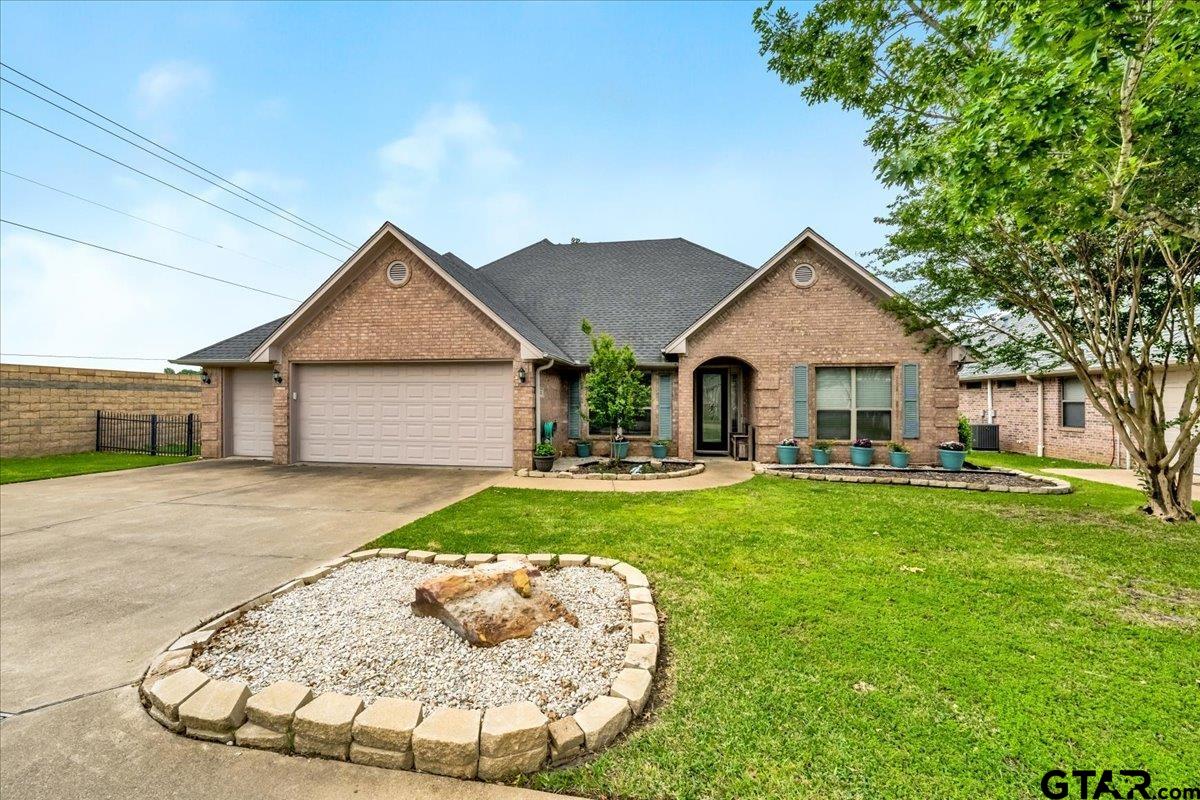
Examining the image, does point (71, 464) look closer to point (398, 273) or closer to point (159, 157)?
point (398, 273)

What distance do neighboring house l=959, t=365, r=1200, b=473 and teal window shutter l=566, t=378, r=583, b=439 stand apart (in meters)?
10.8

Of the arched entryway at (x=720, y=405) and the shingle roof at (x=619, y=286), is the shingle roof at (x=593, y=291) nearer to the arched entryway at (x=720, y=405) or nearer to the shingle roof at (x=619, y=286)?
the shingle roof at (x=619, y=286)

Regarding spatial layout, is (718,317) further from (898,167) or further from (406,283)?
(406,283)

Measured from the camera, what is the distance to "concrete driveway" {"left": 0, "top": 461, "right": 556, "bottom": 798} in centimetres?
220

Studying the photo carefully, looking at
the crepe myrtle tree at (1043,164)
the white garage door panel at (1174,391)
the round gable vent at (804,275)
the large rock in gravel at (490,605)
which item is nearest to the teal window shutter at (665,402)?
the round gable vent at (804,275)

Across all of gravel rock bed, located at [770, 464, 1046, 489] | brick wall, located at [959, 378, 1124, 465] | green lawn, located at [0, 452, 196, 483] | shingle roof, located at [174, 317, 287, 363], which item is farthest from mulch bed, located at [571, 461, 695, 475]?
green lawn, located at [0, 452, 196, 483]

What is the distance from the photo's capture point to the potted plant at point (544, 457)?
10922mm

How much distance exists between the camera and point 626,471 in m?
10.8

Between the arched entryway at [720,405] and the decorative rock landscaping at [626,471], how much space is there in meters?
2.28

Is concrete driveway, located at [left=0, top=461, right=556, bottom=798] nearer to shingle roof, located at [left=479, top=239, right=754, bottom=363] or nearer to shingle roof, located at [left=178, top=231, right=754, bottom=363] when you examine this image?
shingle roof, located at [left=178, top=231, right=754, bottom=363]

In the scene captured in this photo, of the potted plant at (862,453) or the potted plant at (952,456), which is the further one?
the potted plant at (862,453)

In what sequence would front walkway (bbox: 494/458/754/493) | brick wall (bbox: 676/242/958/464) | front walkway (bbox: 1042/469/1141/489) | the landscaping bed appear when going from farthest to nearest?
brick wall (bbox: 676/242/958/464) → front walkway (bbox: 1042/469/1141/489) → front walkway (bbox: 494/458/754/493) → the landscaping bed

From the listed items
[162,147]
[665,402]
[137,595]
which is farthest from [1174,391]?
[162,147]

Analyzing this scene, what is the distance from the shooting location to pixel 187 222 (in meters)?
19.7
